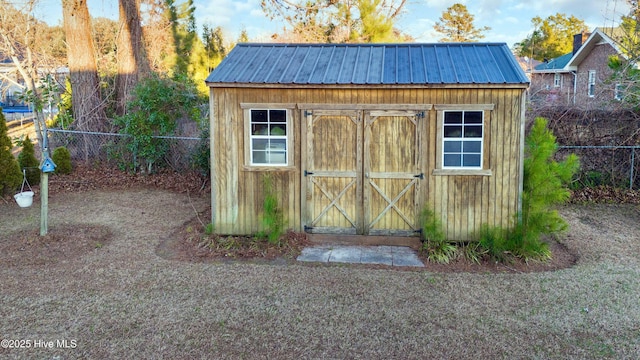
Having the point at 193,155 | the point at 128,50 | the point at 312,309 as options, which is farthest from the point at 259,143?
the point at 128,50

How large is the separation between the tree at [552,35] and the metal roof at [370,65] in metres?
35.1

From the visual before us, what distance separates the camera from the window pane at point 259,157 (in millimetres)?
7266

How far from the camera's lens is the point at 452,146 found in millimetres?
6938

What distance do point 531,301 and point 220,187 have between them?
4621mm

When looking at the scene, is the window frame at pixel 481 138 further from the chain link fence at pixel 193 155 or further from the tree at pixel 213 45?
the tree at pixel 213 45

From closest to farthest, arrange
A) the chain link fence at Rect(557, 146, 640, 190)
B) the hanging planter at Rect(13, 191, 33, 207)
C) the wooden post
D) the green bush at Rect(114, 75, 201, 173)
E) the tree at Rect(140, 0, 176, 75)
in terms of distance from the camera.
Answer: the wooden post → the hanging planter at Rect(13, 191, 33, 207) → the chain link fence at Rect(557, 146, 640, 190) → the green bush at Rect(114, 75, 201, 173) → the tree at Rect(140, 0, 176, 75)

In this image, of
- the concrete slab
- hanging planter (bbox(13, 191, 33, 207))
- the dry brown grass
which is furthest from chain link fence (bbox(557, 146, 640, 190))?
hanging planter (bbox(13, 191, 33, 207))

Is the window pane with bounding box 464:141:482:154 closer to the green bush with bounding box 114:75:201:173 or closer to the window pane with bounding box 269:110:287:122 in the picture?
the window pane with bounding box 269:110:287:122

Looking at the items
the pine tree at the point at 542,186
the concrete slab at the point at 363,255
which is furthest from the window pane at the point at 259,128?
the pine tree at the point at 542,186

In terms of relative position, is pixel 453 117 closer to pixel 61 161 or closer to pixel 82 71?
pixel 61 161

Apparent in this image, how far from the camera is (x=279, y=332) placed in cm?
436

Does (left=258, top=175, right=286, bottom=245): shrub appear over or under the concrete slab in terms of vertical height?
over

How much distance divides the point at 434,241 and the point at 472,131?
1.69 meters

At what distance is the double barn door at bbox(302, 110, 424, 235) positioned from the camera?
7.03m
